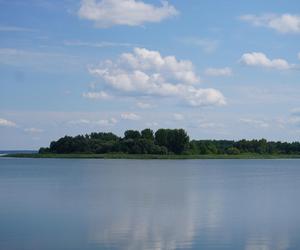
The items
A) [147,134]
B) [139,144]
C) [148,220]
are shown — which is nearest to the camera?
[148,220]

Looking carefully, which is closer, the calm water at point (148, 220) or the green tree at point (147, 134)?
the calm water at point (148, 220)

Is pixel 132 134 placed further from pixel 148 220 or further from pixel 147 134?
pixel 148 220

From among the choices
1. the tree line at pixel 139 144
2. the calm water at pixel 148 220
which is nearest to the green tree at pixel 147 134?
the tree line at pixel 139 144

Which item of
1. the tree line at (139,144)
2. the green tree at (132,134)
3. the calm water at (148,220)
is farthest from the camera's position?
the green tree at (132,134)

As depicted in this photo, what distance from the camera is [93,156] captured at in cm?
10906

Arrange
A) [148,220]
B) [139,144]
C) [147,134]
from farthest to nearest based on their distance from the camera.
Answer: [147,134] → [139,144] → [148,220]

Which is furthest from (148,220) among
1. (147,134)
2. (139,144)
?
(147,134)

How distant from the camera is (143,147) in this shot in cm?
10306

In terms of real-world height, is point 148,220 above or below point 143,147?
below

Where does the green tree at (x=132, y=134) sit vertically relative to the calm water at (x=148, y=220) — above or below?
above

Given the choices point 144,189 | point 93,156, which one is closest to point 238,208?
point 144,189

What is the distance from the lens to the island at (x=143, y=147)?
4085 inches

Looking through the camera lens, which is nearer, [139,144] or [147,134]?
[139,144]

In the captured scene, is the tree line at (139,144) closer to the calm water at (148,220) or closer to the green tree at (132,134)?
the green tree at (132,134)
